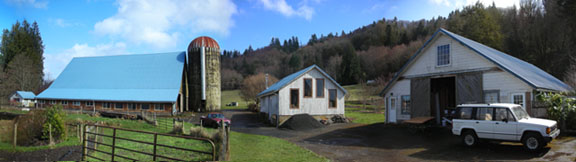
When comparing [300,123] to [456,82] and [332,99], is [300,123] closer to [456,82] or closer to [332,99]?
[332,99]

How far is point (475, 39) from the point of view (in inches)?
1997

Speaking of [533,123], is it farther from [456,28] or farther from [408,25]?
[408,25]

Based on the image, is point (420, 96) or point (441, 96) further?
point (441, 96)

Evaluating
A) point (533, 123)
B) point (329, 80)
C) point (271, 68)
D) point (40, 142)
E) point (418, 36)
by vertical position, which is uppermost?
point (418, 36)

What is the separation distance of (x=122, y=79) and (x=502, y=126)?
142 ft

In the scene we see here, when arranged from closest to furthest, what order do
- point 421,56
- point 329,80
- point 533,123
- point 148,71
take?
point 533,123 → point 421,56 → point 329,80 → point 148,71

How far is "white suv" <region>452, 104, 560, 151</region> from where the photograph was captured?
1145 cm

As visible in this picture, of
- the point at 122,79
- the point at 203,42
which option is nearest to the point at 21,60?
the point at 122,79

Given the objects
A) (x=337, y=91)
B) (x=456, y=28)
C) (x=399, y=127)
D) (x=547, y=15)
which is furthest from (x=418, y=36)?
(x=399, y=127)

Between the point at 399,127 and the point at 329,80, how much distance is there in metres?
8.60

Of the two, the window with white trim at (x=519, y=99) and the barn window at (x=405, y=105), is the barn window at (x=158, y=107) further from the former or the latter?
the window with white trim at (x=519, y=99)

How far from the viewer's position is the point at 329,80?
2862cm

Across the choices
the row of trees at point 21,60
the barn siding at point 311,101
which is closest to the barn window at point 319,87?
the barn siding at point 311,101

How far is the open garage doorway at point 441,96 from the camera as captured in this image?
21578 millimetres
